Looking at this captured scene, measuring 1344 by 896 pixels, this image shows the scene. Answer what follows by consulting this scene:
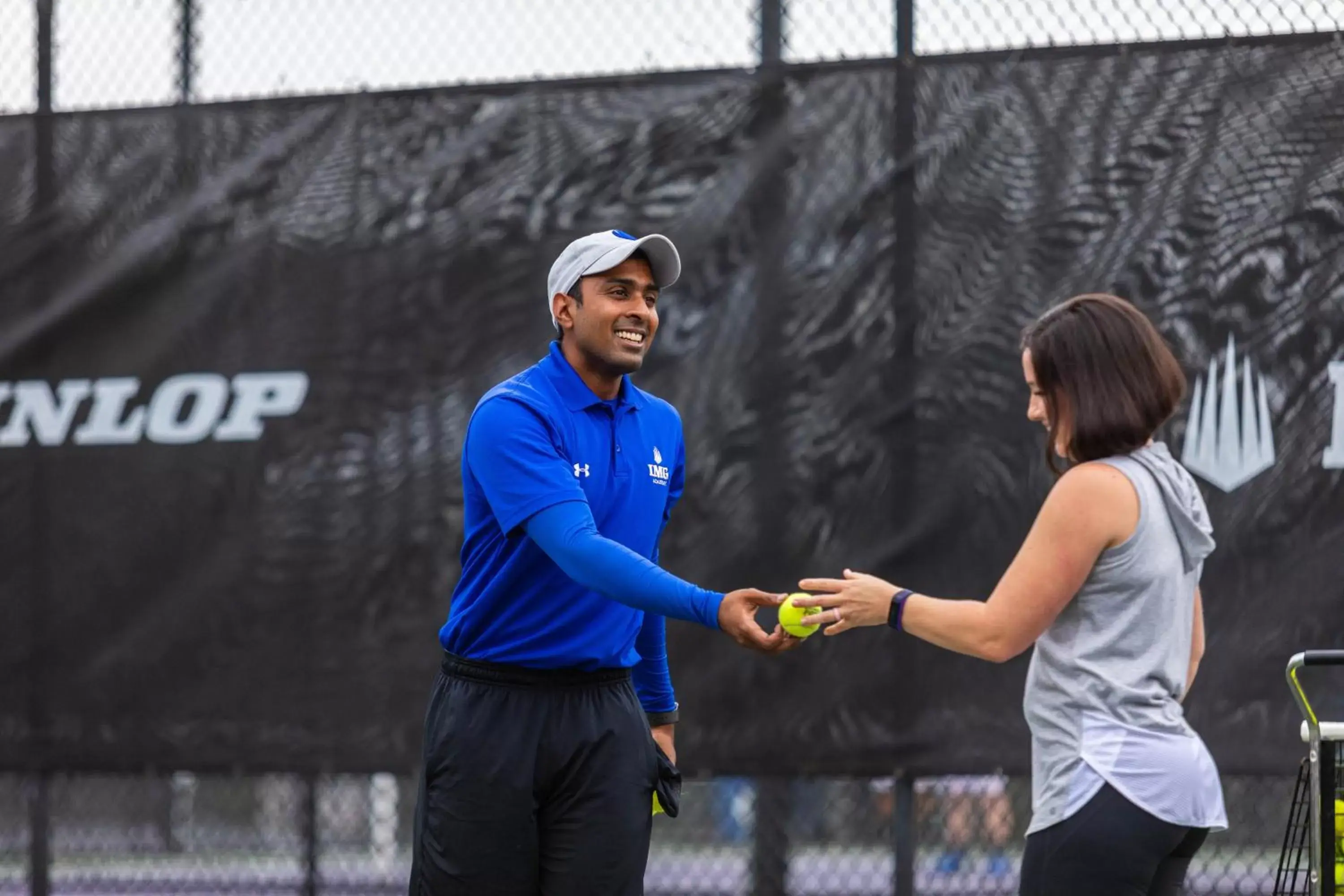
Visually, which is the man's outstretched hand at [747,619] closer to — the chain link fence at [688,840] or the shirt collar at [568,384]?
the shirt collar at [568,384]

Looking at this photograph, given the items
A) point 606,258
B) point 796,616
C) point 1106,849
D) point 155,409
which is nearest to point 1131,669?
point 1106,849

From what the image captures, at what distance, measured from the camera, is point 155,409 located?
14.8ft

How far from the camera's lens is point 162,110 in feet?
14.9

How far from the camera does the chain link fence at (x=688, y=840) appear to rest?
4.27m

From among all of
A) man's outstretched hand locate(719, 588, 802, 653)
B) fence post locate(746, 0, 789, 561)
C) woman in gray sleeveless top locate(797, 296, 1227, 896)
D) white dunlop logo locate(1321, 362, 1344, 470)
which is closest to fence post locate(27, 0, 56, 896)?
fence post locate(746, 0, 789, 561)

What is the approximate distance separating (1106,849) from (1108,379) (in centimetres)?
71

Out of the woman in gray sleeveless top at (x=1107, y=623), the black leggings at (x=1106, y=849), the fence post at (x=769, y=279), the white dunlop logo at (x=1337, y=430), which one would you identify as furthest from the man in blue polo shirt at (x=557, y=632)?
the white dunlop logo at (x=1337, y=430)

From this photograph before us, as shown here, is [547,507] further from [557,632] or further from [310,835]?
[310,835]

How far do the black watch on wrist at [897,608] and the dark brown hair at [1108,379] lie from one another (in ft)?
1.15

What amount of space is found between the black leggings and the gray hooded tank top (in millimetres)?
18

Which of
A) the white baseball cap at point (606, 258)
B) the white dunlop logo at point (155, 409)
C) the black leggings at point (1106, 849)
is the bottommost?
the black leggings at point (1106, 849)

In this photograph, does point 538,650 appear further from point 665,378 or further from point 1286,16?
point 1286,16

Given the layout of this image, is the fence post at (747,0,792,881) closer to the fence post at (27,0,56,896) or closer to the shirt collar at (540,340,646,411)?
the shirt collar at (540,340,646,411)

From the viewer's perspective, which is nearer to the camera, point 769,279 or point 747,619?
point 747,619
